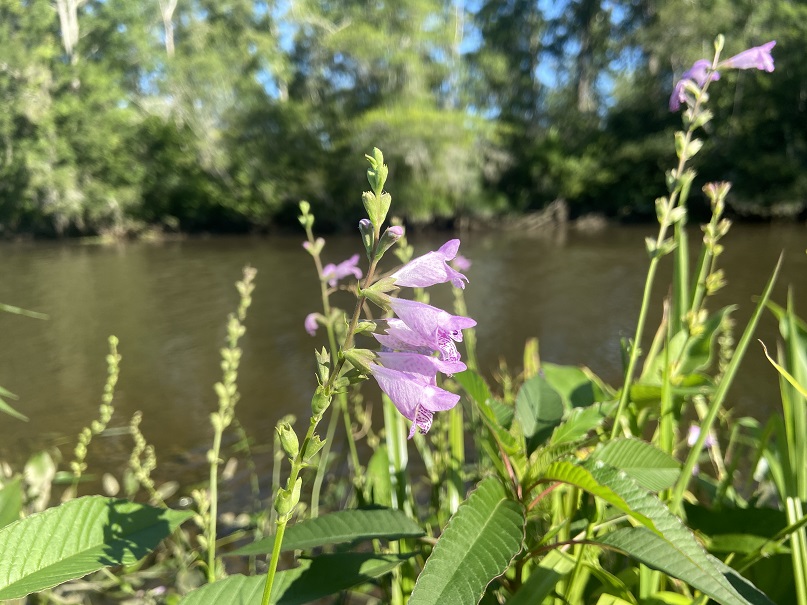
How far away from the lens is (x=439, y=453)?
6.08 feet

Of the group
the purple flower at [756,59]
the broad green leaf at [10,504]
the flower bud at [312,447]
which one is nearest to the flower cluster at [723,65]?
the purple flower at [756,59]

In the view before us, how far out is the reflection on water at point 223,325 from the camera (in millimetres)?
4723

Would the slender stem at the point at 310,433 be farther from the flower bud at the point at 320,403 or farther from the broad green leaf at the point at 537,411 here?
the broad green leaf at the point at 537,411

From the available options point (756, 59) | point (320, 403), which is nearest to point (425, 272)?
point (320, 403)

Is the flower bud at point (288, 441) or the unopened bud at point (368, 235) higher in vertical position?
the unopened bud at point (368, 235)

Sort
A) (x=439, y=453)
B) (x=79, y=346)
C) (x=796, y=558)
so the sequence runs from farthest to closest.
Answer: (x=79, y=346)
(x=439, y=453)
(x=796, y=558)

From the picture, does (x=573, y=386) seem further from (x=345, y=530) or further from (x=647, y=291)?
(x=345, y=530)

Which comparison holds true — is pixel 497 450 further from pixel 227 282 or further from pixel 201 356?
pixel 227 282

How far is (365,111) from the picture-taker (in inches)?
850

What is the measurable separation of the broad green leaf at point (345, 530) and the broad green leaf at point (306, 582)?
0.11 feet

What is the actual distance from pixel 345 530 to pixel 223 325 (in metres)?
7.44

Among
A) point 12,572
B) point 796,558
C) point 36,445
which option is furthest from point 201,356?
point 796,558

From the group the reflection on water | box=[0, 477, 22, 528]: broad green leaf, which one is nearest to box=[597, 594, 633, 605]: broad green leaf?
box=[0, 477, 22, 528]: broad green leaf

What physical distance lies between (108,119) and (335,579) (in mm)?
28809
